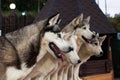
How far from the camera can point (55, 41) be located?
5254 mm

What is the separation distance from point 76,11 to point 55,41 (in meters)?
3.97

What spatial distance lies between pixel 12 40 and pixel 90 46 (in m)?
2.00

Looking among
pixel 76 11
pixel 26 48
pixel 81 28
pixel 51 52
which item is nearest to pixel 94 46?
pixel 81 28

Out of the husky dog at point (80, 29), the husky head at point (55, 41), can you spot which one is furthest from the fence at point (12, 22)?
the husky head at point (55, 41)

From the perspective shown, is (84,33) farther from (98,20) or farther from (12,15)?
(12,15)

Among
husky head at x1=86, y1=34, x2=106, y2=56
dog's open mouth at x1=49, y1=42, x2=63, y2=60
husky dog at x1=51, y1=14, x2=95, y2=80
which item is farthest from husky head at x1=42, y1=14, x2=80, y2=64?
husky head at x1=86, y1=34, x2=106, y2=56

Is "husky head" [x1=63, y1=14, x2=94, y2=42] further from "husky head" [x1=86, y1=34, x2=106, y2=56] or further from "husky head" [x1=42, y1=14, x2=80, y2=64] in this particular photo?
"husky head" [x1=42, y1=14, x2=80, y2=64]

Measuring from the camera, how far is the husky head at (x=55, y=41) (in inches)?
206

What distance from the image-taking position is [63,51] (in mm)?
5238

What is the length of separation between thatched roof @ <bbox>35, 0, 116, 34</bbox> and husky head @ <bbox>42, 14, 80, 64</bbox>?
349cm

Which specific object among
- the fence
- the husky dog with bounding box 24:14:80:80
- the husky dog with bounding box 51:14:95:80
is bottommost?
the husky dog with bounding box 24:14:80:80

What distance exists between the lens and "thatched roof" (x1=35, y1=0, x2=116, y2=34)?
9.12 m

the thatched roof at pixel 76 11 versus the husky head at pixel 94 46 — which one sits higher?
the thatched roof at pixel 76 11

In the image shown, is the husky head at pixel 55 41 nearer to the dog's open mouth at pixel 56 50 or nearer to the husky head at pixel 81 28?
the dog's open mouth at pixel 56 50
